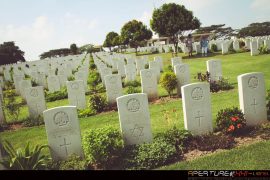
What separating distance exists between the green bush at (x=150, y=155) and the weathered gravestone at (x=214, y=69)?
22.9 ft

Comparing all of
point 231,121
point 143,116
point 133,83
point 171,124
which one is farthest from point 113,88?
point 231,121

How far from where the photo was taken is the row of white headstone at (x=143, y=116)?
6.99 metres

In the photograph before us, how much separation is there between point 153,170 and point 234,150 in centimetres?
184

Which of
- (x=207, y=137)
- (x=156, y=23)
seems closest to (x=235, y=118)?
(x=207, y=137)

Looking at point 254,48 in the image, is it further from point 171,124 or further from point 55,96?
point 171,124

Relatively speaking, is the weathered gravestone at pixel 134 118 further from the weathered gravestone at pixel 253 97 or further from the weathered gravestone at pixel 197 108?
the weathered gravestone at pixel 253 97

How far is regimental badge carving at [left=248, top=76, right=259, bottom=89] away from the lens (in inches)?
303

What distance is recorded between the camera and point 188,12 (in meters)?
28.5

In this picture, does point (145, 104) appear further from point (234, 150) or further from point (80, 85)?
point (80, 85)

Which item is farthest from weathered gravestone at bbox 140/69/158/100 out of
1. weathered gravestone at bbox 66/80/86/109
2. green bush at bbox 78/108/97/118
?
weathered gravestone at bbox 66/80/86/109

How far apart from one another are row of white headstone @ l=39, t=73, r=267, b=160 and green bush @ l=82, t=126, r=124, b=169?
0.41 m

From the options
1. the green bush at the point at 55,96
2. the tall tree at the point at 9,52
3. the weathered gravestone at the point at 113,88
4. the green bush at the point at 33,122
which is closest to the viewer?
the green bush at the point at 33,122

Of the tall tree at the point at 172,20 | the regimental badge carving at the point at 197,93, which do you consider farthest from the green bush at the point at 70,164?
the tall tree at the point at 172,20

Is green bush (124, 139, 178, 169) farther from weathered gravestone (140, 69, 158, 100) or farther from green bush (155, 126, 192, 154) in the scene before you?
weathered gravestone (140, 69, 158, 100)
